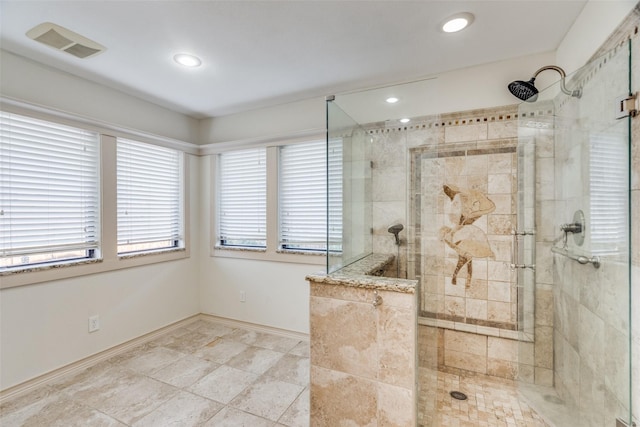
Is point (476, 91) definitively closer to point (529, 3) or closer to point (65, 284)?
point (529, 3)

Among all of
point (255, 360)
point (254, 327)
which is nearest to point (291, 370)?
point (255, 360)

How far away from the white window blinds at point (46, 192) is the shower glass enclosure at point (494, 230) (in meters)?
2.20

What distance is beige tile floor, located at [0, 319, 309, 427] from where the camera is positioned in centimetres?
178

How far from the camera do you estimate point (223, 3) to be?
60.2 inches

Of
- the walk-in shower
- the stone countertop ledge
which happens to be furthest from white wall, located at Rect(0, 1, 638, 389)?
the stone countertop ledge

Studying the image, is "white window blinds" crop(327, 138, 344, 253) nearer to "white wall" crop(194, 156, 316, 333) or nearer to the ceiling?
the ceiling

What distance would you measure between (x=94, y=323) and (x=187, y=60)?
7.75ft

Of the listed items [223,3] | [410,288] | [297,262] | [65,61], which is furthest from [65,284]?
[410,288]

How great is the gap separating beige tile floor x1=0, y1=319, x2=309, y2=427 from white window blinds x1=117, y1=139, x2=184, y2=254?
1.08 m

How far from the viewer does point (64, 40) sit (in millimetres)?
1809

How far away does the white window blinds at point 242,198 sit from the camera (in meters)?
3.17

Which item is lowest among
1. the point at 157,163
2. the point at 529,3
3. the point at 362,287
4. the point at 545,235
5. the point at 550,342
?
the point at 550,342

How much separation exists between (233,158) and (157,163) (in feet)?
2.63

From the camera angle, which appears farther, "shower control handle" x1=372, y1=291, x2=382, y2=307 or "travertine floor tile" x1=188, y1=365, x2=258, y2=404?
"travertine floor tile" x1=188, y1=365, x2=258, y2=404
